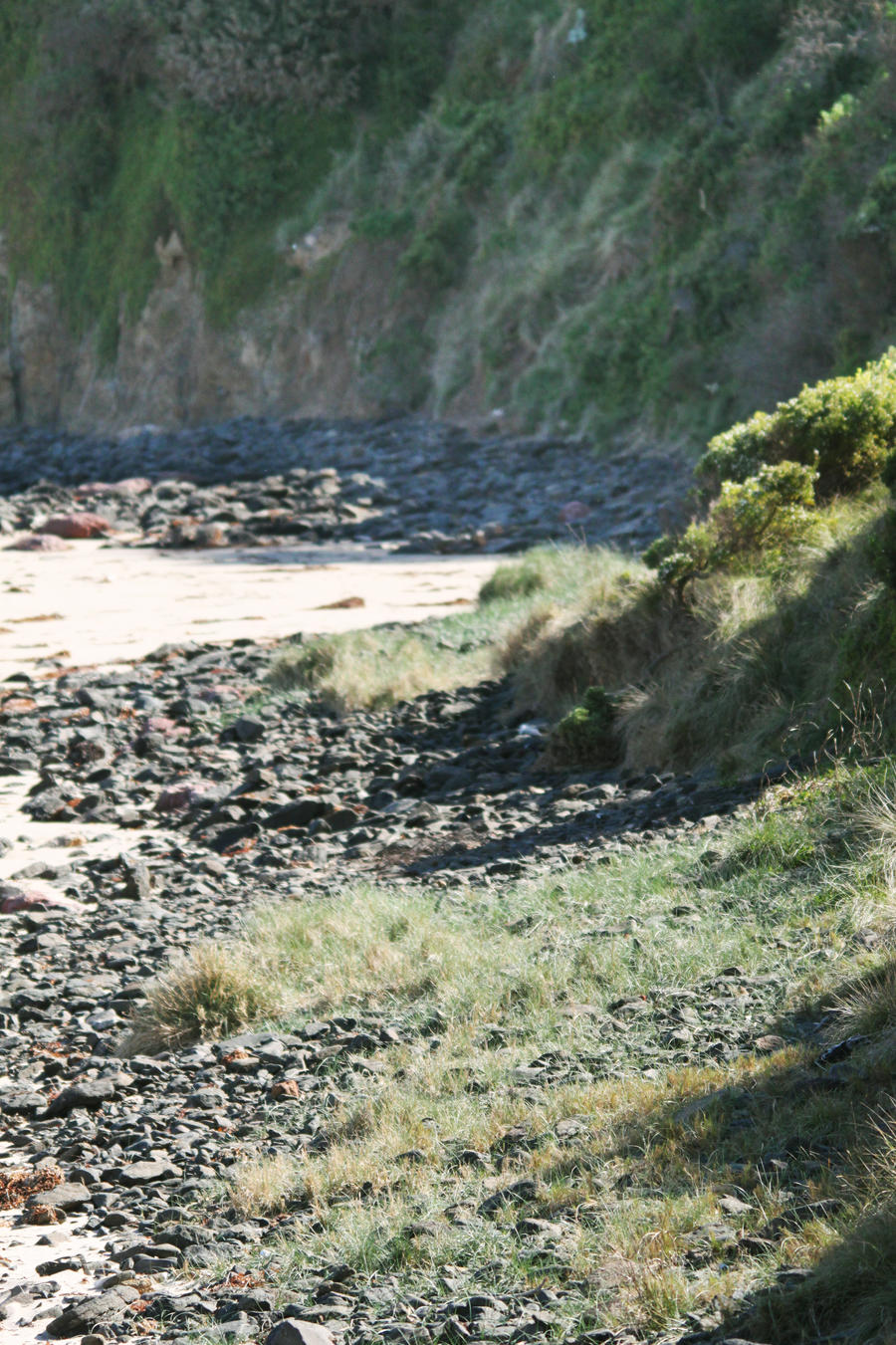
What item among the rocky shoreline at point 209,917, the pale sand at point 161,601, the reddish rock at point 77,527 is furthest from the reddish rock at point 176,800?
the reddish rock at point 77,527

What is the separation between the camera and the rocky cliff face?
30.6m

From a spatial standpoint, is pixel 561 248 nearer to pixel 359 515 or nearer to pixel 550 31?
pixel 550 31

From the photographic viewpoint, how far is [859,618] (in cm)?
671

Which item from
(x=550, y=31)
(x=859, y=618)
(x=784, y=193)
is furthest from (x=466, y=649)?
(x=550, y=31)

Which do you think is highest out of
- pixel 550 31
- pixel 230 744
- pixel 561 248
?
pixel 550 31

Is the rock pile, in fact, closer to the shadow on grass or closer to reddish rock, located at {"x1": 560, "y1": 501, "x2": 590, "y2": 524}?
the shadow on grass

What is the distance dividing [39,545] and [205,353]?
597 inches

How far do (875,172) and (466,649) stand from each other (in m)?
9.65

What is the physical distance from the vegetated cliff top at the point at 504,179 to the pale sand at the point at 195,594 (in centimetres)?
514

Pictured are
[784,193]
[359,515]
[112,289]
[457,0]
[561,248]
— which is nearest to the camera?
[784,193]

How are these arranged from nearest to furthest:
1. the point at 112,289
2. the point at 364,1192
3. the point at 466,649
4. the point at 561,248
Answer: the point at 364,1192 < the point at 466,649 < the point at 561,248 < the point at 112,289

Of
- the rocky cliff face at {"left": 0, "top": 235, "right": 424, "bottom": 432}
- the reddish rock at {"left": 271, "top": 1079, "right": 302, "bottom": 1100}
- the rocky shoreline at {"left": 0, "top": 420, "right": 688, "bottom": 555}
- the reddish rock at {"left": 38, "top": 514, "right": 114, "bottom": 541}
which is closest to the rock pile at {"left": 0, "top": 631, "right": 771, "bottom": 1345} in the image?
the reddish rock at {"left": 271, "top": 1079, "right": 302, "bottom": 1100}

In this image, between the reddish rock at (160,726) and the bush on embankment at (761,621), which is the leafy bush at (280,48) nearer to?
the reddish rock at (160,726)

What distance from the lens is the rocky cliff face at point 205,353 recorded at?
30.6m
